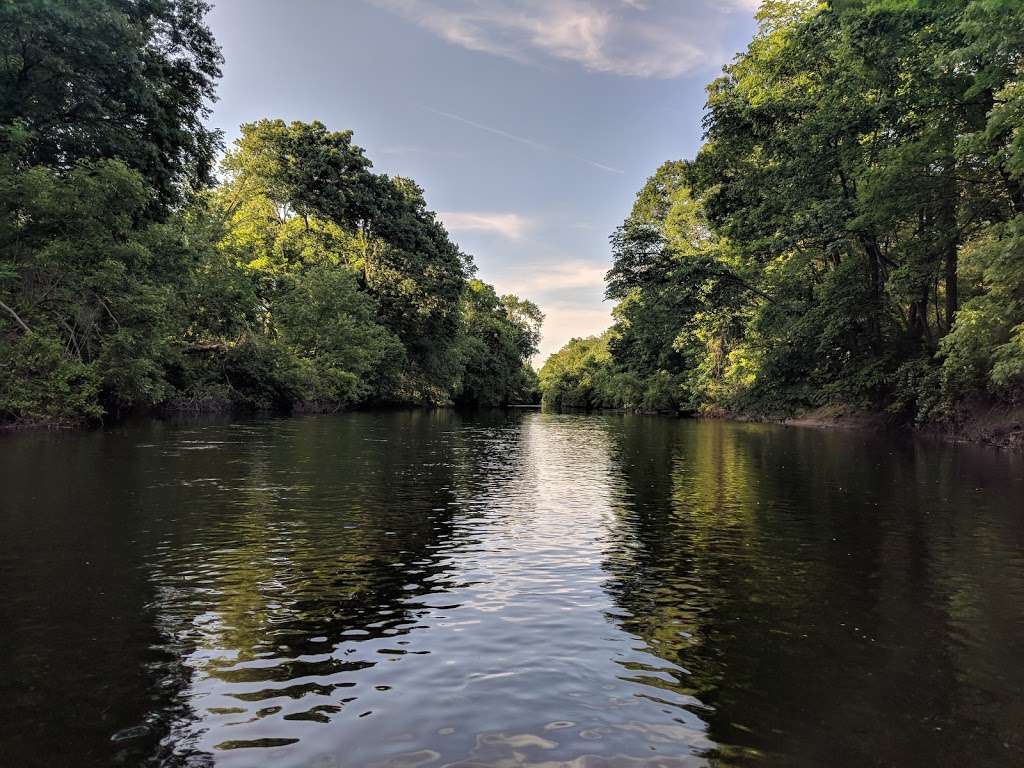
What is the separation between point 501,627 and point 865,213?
97.5 feet

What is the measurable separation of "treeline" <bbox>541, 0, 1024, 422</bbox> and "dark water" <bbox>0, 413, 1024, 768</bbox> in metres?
14.9

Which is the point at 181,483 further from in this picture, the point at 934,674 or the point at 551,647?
the point at 934,674

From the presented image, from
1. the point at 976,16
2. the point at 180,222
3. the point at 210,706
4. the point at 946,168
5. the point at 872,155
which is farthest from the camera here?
the point at 180,222

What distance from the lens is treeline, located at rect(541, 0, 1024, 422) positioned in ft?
74.9

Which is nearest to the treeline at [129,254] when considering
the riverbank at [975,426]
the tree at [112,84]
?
the tree at [112,84]

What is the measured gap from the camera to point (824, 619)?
22.4 feet

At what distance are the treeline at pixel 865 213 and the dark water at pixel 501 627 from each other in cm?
1486

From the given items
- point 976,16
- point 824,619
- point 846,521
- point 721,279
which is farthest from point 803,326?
point 824,619

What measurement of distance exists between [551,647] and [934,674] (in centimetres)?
330

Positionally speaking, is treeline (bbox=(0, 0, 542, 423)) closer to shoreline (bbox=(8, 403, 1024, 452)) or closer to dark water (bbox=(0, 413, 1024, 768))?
shoreline (bbox=(8, 403, 1024, 452))

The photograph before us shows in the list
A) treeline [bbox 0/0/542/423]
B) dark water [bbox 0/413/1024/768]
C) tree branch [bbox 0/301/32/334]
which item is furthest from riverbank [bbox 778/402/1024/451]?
tree branch [bbox 0/301/32/334]

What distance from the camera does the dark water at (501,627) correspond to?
14.2 feet

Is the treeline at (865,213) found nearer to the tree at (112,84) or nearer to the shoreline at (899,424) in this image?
the shoreline at (899,424)

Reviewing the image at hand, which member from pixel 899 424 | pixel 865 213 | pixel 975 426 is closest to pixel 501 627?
pixel 865 213
